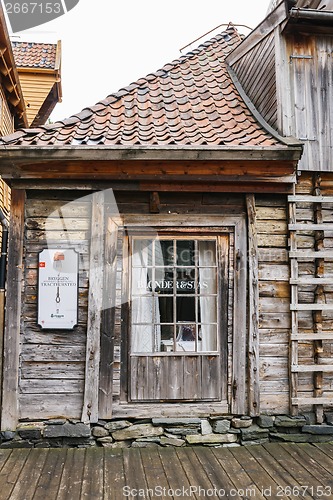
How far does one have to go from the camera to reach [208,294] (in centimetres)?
524

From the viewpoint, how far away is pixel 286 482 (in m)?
4.00

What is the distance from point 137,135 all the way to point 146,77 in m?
1.95

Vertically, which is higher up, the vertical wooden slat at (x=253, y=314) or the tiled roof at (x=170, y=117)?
the tiled roof at (x=170, y=117)

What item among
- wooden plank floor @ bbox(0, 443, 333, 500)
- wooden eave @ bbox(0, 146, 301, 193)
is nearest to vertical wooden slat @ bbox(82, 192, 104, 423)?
wooden eave @ bbox(0, 146, 301, 193)

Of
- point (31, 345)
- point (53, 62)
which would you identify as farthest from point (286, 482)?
point (53, 62)

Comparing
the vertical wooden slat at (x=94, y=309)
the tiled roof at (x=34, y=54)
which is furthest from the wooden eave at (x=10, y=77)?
the vertical wooden slat at (x=94, y=309)

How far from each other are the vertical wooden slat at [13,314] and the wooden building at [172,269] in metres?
0.01

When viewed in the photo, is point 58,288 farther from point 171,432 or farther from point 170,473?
point 170,473

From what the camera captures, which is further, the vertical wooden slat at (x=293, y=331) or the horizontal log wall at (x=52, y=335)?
the vertical wooden slat at (x=293, y=331)

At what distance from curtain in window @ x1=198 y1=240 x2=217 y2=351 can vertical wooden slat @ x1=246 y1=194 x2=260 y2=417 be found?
422 mm

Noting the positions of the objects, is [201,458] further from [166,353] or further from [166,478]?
[166,353]

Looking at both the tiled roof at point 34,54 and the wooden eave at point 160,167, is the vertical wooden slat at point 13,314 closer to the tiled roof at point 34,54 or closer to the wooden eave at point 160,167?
the wooden eave at point 160,167

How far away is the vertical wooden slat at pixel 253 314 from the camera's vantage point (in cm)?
503

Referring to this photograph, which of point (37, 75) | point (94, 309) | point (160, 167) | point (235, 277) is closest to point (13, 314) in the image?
point (94, 309)
